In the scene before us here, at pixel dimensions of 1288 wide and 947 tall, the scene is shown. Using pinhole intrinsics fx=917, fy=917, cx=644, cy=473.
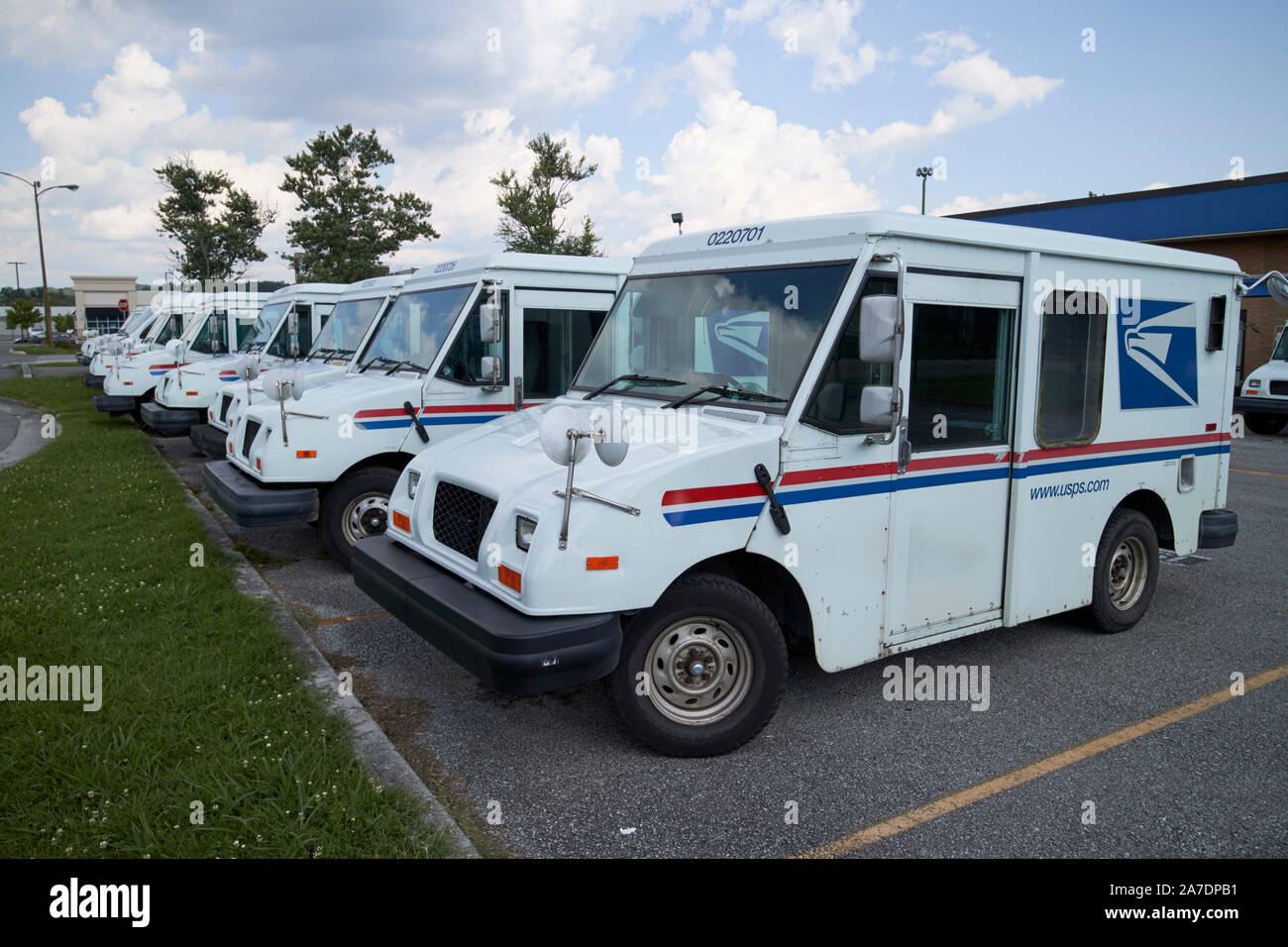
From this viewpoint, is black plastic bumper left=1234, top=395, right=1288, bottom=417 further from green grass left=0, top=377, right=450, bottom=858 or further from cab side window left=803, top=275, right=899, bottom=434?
green grass left=0, top=377, right=450, bottom=858

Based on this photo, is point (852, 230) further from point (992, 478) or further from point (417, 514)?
point (417, 514)

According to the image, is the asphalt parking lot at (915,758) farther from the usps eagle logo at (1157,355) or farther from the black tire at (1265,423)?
the black tire at (1265,423)

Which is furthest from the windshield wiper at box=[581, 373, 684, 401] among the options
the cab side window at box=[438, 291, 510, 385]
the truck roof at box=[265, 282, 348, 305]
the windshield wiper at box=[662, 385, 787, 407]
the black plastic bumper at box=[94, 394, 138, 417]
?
the black plastic bumper at box=[94, 394, 138, 417]

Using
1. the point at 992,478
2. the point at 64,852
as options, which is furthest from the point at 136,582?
the point at 992,478

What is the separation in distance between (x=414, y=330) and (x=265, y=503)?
7.01ft

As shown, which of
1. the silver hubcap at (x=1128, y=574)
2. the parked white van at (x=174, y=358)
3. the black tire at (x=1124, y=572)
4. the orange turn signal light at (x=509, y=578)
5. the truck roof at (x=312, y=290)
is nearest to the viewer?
the orange turn signal light at (x=509, y=578)

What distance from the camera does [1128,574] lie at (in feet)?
20.7

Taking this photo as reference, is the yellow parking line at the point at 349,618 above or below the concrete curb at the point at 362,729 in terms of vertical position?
below

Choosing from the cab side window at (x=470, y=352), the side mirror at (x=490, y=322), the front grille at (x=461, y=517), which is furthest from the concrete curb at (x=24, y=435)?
the front grille at (x=461, y=517)

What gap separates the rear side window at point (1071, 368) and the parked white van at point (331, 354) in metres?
5.89

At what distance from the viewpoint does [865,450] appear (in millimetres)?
4496

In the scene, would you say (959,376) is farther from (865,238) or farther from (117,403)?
(117,403)

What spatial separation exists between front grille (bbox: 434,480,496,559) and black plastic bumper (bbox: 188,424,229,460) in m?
4.86

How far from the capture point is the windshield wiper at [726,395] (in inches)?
175
